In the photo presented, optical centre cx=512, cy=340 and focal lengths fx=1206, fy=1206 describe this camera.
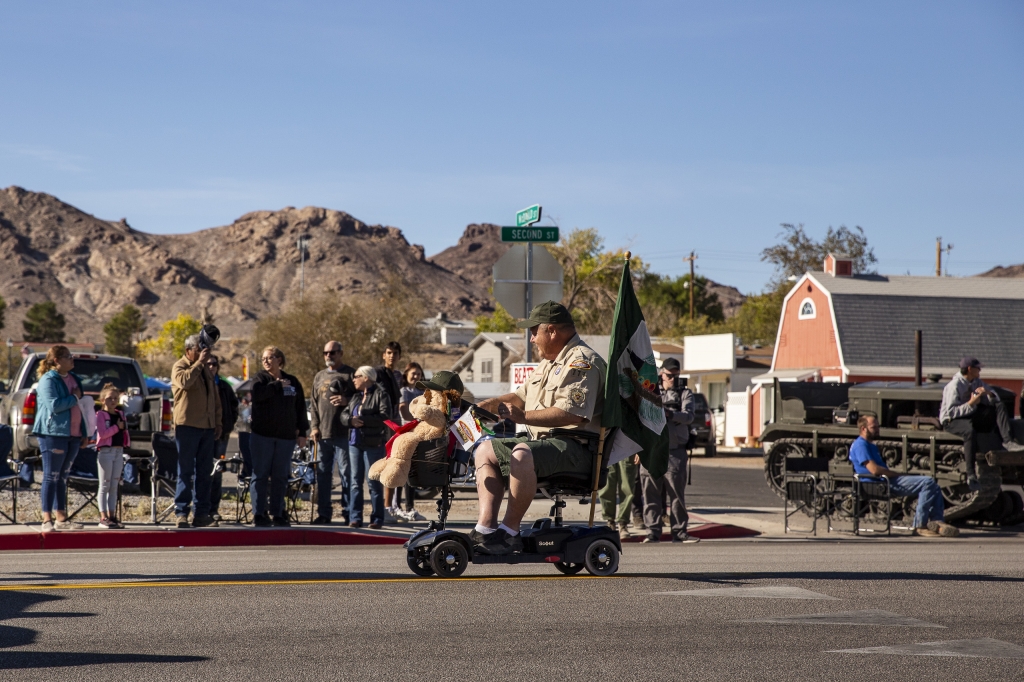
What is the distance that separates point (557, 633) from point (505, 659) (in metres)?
0.74

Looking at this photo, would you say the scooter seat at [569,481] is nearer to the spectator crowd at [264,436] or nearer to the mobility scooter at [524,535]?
the mobility scooter at [524,535]

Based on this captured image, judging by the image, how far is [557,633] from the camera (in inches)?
265

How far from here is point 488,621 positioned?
7043 millimetres

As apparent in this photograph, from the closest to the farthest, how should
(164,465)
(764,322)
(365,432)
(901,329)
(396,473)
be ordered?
(396,473), (365,432), (164,465), (901,329), (764,322)

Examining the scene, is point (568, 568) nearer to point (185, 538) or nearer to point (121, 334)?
point (185, 538)

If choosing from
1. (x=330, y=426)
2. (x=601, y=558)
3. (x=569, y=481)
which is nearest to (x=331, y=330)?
(x=330, y=426)

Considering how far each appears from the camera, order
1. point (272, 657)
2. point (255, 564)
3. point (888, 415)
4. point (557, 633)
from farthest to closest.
A: point (888, 415), point (255, 564), point (557, 633), point (272, 657)

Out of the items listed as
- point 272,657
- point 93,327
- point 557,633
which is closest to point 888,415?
point 557,633

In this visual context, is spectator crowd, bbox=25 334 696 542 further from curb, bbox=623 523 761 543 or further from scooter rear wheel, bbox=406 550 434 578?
scooter rear wheel, bbox=406 550 434 578

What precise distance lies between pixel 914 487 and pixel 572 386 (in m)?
7.92

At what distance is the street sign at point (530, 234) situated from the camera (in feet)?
48.2

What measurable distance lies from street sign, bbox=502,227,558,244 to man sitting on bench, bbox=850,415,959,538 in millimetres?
4507

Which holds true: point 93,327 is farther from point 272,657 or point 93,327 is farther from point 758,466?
point 272,657

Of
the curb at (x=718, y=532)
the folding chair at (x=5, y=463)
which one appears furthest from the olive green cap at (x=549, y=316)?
the folding chair at (x=5, y=463)
